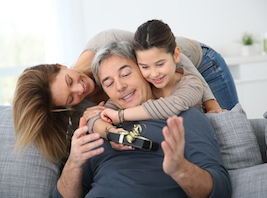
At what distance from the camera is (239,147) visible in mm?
1282

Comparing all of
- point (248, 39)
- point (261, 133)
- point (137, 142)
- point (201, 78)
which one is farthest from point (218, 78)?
point (248, 39)

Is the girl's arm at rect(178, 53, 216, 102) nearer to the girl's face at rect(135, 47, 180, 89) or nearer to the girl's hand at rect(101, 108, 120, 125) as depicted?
the girl's face at rect(135, 47, 180, 89)

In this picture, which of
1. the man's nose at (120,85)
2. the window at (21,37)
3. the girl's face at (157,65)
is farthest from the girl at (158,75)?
the window at (21,37)

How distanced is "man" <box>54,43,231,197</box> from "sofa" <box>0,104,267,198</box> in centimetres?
15

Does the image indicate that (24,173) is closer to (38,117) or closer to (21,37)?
(38,117)

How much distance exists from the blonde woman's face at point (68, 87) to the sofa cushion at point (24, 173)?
31cm

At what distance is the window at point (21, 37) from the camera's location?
4.04 metres

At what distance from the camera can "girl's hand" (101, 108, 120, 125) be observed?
4.64 feet

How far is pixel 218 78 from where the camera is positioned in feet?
6.59

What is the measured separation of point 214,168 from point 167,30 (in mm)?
797

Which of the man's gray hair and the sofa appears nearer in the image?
the sofa

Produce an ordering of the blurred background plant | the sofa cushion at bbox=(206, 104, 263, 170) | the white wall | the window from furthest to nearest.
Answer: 1. the window
2. the white wall
3. the blurred background plant
4. the sofa cushion at bbox=(206, 104, 263, 170)

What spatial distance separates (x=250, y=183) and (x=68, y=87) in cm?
105

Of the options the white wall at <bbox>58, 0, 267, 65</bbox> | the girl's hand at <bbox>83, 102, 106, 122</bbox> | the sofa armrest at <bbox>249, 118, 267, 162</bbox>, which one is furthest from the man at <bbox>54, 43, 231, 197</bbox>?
the white wall at <bbox>58, 0, 267, 65</bbox>
